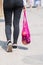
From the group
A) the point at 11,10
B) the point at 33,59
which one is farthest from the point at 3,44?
the point at 33,59

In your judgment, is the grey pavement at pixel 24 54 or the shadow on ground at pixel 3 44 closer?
the grey pavement at pixel 24 54

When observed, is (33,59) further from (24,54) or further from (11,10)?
(11,10)

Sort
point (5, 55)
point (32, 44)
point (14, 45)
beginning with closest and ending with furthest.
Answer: point (5, 55) → point (14, 45) → point (32, 44)

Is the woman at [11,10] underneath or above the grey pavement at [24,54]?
above

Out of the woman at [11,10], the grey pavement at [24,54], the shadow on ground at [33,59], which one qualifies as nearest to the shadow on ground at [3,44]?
the grey pavement at [24,54]

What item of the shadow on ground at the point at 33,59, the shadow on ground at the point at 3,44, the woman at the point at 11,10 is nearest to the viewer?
the shadow on ground at the point at 33,59

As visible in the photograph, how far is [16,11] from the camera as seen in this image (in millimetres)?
7223

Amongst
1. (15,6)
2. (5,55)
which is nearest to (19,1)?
(15,6)

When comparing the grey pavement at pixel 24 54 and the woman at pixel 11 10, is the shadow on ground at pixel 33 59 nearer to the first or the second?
the grey pavement at pixel 24 54

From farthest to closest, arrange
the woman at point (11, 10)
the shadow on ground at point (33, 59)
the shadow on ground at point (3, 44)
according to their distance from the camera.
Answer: the shadow on ground at point (3, 44), the woman at point (11, 10), the shadow on ground at point (33, 59)

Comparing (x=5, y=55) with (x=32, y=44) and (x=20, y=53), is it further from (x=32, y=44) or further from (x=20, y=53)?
(x=32, y=44)

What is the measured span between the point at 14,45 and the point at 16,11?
2.71 ft

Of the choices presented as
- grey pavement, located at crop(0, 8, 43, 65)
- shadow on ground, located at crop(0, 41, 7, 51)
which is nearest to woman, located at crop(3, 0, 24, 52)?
grey pavement, located at crop(0, 8, 43, 65)

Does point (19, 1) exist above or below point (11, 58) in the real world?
above
